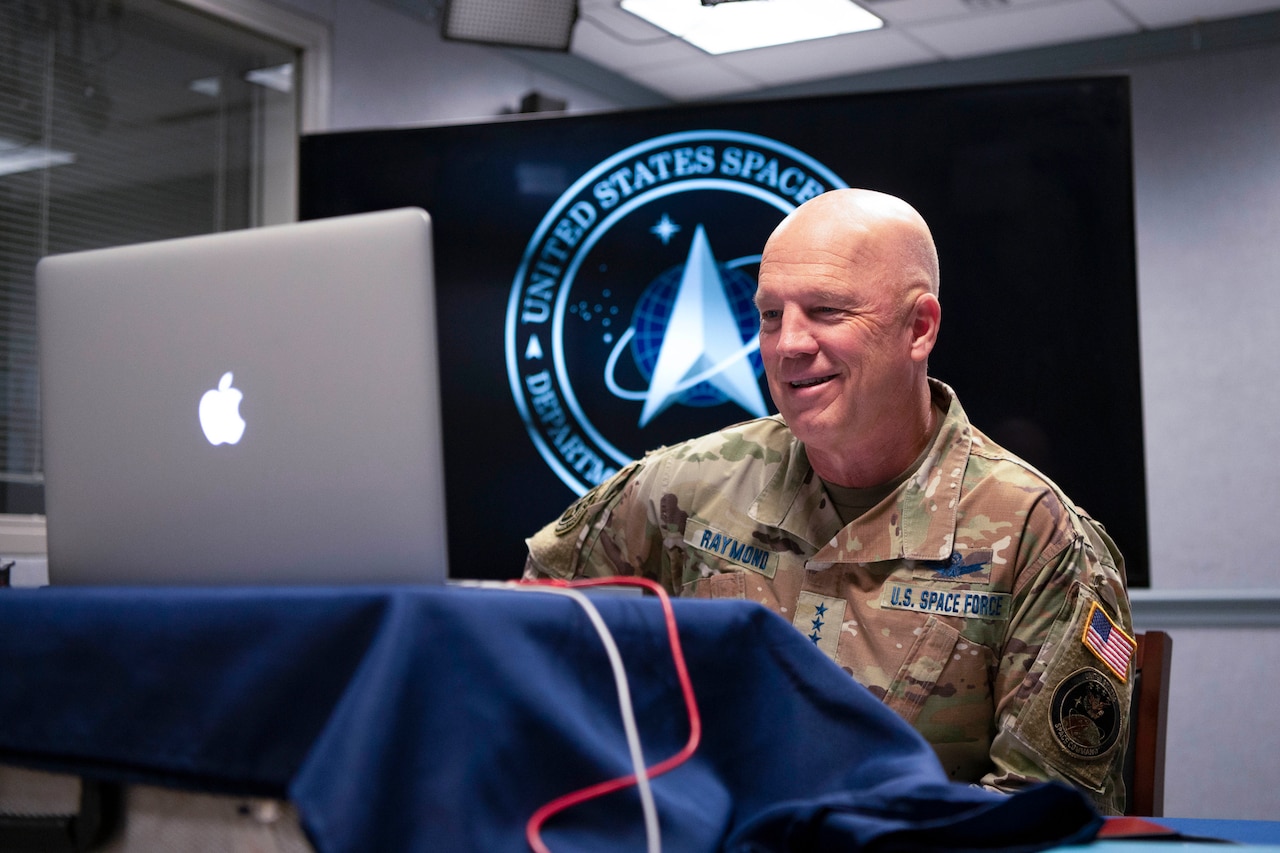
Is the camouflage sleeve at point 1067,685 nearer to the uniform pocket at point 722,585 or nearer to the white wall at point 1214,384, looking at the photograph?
the uniform pocket at point 722,585

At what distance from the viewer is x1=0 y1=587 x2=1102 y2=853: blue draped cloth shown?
26.7 inches

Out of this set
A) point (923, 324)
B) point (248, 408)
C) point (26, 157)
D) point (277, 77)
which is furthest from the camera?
point (277, 77)

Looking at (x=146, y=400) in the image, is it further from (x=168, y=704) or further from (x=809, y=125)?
(x=809, y=125)

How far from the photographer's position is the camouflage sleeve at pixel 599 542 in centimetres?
174

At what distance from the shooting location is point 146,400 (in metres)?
0.98

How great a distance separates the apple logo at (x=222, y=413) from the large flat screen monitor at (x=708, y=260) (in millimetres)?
1931

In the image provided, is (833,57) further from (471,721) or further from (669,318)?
(471,721)

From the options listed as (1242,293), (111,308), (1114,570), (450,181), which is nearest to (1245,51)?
(1242,293)

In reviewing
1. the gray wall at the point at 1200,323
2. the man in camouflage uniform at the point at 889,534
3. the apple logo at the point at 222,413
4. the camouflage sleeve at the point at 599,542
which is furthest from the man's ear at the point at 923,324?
the gray wall at the point at 1200,323

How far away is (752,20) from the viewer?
4148 millimetres

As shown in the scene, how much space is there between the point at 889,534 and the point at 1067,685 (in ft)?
0.97

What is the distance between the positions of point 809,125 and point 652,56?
193cm

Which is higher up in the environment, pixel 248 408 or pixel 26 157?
pixel 26 157

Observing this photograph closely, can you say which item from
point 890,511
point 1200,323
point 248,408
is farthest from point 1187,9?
point 248,408
